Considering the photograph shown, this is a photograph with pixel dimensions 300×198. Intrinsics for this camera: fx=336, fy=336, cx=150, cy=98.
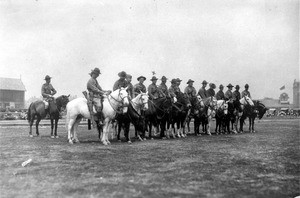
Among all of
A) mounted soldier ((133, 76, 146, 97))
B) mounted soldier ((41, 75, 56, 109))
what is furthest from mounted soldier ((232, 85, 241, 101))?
mounted soldier ((41, 75, 56, 109))

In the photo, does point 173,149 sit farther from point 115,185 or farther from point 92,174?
point 115,185

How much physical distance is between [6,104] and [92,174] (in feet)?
232

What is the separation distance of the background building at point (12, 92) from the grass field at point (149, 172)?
6513 centimetres

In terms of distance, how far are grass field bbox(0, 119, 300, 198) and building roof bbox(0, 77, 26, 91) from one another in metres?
66.9

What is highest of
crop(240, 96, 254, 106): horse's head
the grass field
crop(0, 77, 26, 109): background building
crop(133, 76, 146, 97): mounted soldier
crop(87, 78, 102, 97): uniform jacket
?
crop(0, 77, 26, 109): background building

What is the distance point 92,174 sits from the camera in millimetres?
7504

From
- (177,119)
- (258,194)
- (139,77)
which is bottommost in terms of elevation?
A: (258,194)

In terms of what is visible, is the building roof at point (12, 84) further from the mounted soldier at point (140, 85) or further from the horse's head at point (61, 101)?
the mounted soldier at point (140, 85)

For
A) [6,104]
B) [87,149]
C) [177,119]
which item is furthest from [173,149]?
[6,104]

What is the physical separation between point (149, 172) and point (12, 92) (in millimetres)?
72006

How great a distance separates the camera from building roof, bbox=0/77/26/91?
72.8 metres

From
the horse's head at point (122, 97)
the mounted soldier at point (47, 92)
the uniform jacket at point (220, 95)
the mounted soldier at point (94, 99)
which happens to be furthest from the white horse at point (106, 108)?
the uniform jacket at point (220, 95)

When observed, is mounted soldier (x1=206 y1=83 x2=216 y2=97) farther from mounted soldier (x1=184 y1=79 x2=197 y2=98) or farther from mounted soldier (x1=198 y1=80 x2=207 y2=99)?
mounted soldier (x1=184 y1=79 x2=197 y2=98)

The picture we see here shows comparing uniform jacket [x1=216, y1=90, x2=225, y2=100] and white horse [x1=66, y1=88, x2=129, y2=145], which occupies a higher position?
uniform jacket [x1=216, y1=90, x2=225, y2=100]
